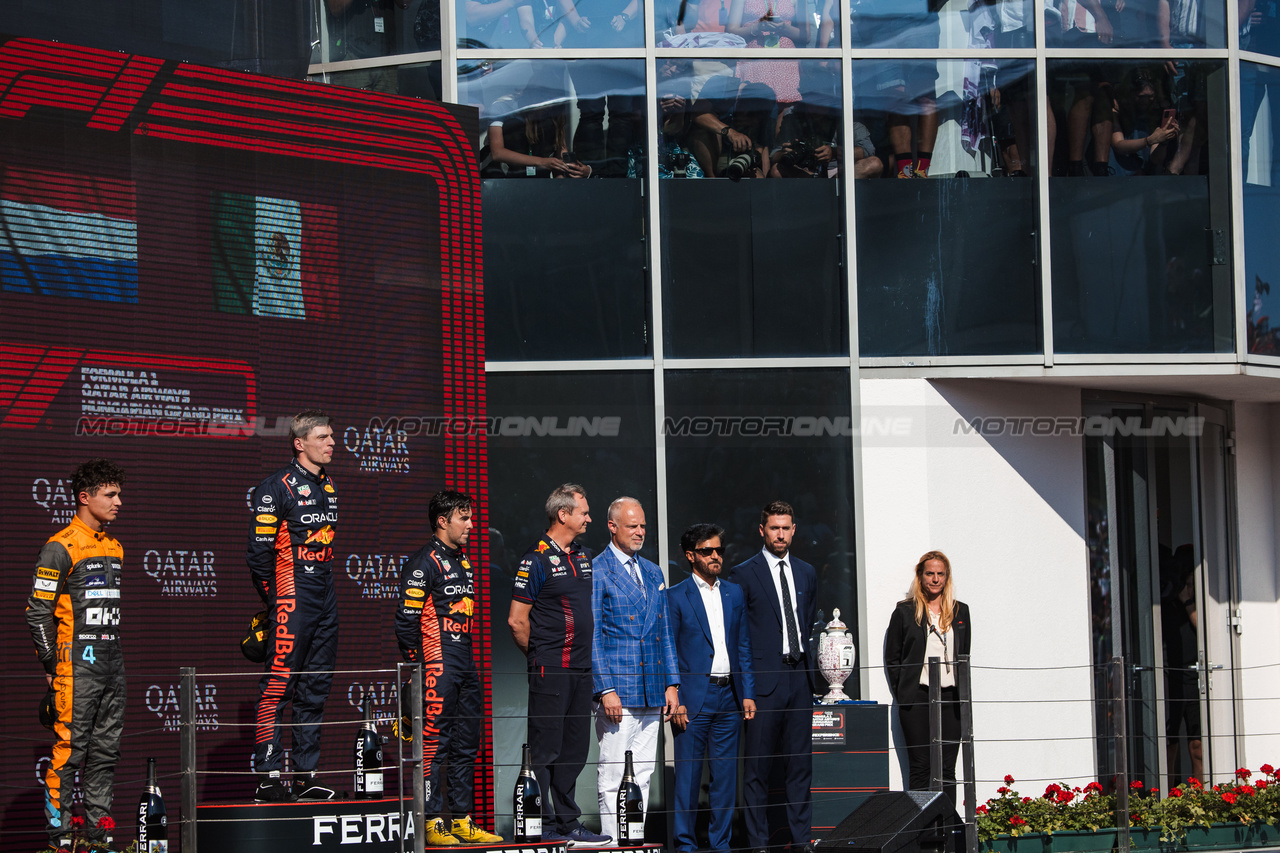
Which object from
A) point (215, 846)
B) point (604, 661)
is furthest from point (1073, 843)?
point (215, 846)

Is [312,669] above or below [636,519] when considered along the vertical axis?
below

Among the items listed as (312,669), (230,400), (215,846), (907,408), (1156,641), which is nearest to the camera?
(215,846)

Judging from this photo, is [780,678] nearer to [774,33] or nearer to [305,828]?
[305,828]

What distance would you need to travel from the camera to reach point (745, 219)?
988 cm

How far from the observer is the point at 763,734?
816cm

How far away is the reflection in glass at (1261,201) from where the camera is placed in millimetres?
10172

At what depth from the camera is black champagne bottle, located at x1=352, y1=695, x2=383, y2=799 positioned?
279 inches

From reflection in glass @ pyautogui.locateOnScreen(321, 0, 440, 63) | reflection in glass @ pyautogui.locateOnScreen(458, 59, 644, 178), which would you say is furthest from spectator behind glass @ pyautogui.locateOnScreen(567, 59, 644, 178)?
reflection in glass @ pyautogui.locateOnScreen(321, 0, 440, 63)

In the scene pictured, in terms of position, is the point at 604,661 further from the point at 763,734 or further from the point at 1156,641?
the point at 1156,641

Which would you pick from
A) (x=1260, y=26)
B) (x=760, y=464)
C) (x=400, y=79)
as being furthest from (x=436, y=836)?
(x=1260, y=26)

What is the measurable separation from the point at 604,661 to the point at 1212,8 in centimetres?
624

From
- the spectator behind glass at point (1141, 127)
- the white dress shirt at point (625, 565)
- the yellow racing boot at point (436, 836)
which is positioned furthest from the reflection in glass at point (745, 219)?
the yellow racing boot at point (436, 836)

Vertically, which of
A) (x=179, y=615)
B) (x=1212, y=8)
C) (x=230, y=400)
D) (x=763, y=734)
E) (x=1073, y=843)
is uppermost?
(x=1212, y=8)

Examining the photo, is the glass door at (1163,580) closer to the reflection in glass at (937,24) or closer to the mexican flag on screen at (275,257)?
the reflection in glass at (937,24)
